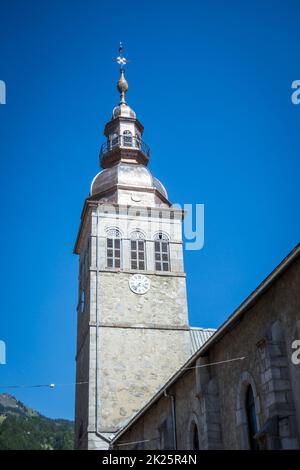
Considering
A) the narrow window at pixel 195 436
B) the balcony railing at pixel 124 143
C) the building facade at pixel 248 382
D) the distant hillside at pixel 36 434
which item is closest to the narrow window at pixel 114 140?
the balcony railing at pixel 124 143

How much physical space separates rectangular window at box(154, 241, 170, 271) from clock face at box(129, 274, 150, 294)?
1121 millimetres

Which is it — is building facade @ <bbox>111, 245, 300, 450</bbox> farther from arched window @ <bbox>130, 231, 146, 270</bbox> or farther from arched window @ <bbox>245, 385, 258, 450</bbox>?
arched window @ <bbox>130, 231, 146, 270</bbox>

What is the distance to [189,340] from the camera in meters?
33.5

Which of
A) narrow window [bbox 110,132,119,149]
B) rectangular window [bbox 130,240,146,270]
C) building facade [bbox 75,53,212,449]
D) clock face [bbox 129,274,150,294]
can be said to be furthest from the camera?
narrow window [bbox 110,132,119,149]

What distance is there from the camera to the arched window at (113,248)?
115 ft

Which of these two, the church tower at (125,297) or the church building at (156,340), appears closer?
the church building at (156,340)

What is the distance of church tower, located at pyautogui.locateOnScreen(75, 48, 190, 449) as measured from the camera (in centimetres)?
3116

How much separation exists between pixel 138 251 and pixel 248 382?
64.2ft

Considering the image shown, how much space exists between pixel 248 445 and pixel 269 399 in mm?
2391

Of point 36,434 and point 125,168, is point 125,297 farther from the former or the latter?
point 36,434

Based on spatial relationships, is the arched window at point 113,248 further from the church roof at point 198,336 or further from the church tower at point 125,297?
the church roof at point 198,336

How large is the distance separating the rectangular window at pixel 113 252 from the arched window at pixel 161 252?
208 centimetres

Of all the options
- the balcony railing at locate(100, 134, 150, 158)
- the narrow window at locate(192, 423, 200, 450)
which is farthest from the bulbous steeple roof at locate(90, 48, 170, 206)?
the narrow window at locate(192, 423, 200, 450)
